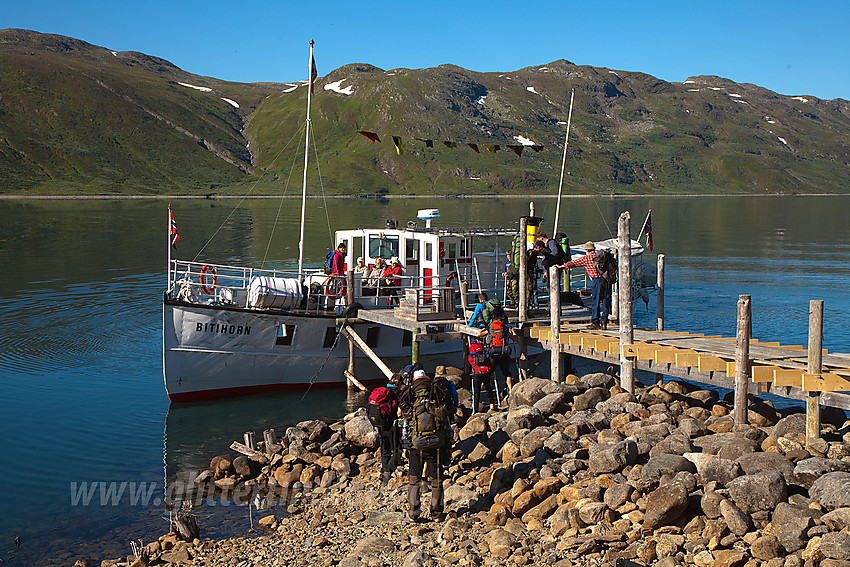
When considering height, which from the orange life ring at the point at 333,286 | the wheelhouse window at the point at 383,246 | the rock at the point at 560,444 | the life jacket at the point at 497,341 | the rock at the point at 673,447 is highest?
the wheelhouse window at the point at 383,246

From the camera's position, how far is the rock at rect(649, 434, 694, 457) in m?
13.5

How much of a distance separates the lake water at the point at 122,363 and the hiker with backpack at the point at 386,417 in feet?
9.53

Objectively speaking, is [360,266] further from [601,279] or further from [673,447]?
[673,447]

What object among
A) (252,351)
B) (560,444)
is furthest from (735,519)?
(252,351)

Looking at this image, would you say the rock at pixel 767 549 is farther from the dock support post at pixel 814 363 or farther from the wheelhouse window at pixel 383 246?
the wheelhouse window at pixel 383 246

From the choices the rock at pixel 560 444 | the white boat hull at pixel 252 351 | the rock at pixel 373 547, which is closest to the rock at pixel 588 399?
the rock at pixel 560 444

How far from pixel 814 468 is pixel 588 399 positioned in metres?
5.92

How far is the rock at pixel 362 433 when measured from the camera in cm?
1727

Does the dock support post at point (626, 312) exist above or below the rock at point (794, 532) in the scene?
above

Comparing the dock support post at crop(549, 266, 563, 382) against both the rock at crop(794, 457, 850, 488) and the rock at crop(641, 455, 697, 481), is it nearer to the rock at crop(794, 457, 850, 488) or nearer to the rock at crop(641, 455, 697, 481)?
the rock at crop(641, 455, 697, 481)

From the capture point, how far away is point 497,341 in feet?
63.7

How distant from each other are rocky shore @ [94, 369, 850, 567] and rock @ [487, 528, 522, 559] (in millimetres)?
32

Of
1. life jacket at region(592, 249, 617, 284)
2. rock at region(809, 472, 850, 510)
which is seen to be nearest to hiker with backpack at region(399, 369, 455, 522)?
rock at region(809, 472, 850, 510)

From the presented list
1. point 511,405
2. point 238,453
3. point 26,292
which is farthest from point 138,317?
point 511,405
